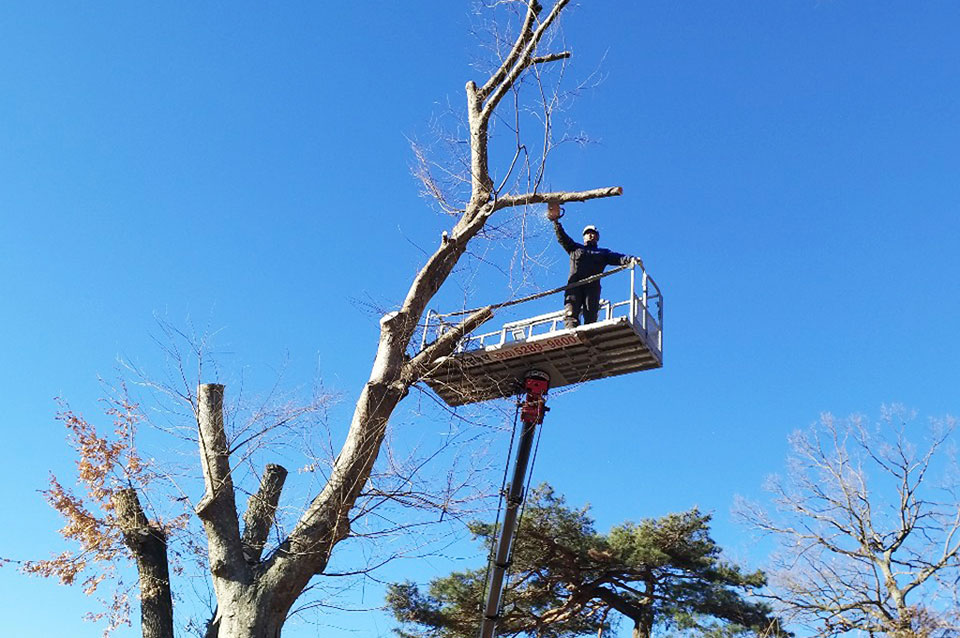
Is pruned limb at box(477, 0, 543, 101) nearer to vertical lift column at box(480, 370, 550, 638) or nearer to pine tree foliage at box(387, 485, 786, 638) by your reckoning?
vertical lift column at box(480, 370, 550, 638)

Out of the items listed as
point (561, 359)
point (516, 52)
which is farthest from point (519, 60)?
point (561, 359)

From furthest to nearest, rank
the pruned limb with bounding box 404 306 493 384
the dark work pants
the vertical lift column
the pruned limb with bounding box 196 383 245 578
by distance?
the vertical lift column, the dark work pants, the pruned limb with bounding box 404 306 493 384, the pruned limb with bounding box 196 383 245 578

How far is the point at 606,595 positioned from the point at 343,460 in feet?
49.4

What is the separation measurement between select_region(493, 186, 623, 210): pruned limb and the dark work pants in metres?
1.96

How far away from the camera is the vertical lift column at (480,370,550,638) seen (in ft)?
36.0

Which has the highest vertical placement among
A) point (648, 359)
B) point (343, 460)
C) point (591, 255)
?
point (591, 255)

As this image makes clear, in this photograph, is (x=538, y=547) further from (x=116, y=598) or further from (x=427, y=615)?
(x=116, y=598)

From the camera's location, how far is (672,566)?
802 inches

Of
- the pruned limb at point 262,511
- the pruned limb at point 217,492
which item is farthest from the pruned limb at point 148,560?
the pruned limb at point 262,511

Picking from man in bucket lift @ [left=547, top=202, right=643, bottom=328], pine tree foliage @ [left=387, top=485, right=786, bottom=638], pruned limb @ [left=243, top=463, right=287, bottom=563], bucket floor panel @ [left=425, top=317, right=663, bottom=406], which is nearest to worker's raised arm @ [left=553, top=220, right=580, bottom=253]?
man in bucket lift @ [left=547, top=202, right=643, bottom=328]

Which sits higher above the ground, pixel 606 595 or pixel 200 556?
pixel 606 595

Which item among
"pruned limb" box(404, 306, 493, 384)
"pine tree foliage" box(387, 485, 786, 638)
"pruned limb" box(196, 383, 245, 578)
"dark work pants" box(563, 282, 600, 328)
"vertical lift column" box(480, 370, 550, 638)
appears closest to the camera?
"pruned limb" box(196, 383, 245, 578)

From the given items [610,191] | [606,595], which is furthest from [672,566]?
[610,191]

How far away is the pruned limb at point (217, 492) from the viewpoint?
22.1ft
